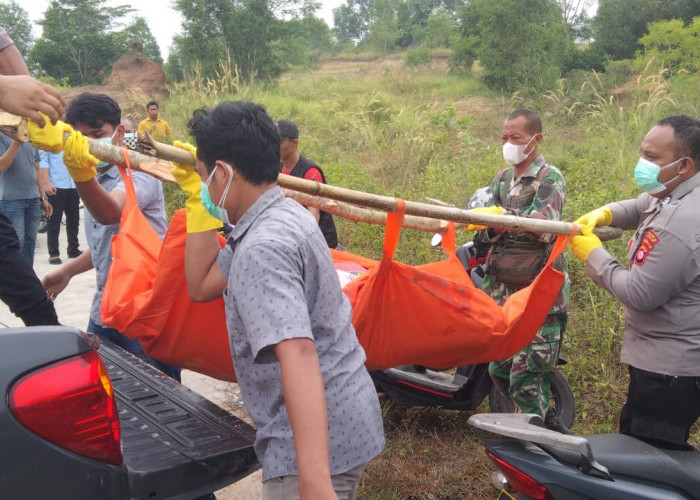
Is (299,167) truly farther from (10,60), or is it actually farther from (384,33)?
(384,33)

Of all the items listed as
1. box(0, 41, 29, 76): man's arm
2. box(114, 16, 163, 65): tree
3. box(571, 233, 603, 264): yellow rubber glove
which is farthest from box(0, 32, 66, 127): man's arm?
box(114, 16, 163, 65): tree

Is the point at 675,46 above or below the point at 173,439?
above

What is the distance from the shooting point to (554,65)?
45.1 ft

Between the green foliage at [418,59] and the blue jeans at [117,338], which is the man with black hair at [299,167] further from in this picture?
the green foliage at [418,59]

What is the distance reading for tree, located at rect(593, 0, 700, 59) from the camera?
16.7 m

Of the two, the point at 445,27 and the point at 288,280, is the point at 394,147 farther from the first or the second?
the point at 445,27

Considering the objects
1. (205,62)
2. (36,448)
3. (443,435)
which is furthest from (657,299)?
(205,62)

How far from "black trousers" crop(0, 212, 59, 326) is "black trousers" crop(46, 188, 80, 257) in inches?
183

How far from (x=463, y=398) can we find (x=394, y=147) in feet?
17.6

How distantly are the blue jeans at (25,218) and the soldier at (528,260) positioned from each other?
407 centimetres

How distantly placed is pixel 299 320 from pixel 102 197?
1.36 meters

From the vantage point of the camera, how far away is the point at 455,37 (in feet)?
63.5

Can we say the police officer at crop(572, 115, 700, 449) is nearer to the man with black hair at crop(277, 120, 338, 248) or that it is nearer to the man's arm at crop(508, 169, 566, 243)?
the man's arm at crop(508, 169, 566, 243)

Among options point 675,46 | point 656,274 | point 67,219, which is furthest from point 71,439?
point 675,46
